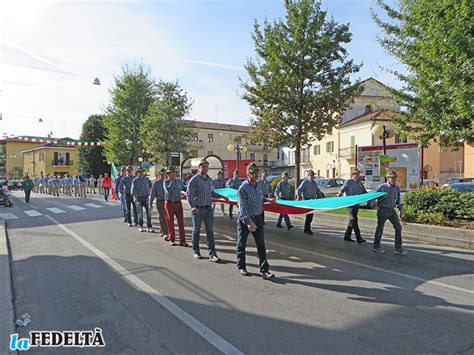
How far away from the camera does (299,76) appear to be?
51.9ft

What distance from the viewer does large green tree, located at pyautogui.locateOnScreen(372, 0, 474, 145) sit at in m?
9.43

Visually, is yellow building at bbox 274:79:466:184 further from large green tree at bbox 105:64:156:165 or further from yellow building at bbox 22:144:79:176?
yellow building at bbox 22:144:79:176

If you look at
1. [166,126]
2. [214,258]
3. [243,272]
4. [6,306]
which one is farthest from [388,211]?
[166,126]

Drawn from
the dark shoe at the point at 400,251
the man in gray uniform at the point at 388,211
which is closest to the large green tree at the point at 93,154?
the man in gray uniform at the point at 388,211

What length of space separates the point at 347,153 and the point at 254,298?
44.9m

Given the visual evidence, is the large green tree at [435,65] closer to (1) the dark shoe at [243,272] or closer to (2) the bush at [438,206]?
(2) the bush at [438,206]

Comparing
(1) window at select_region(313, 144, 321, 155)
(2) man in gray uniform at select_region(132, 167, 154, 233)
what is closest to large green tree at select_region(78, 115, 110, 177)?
(1) window at select_region(313, 144, 321, 155)

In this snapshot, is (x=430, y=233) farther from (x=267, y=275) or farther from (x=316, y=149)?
(x=316, y=149)

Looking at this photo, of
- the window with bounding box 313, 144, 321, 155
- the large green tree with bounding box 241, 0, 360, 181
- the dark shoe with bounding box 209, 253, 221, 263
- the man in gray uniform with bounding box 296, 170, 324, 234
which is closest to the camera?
the dark shoe with bounding box 209, 253, 221, 263

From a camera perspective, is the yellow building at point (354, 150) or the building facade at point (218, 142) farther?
the building facade at point (218, 142)

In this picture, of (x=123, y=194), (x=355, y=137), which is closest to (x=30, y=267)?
(x=123, y=194)

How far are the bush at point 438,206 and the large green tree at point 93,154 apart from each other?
146 feet

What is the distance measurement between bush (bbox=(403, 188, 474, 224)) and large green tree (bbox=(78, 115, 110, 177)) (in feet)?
146

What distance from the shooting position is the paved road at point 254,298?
3.92 m
